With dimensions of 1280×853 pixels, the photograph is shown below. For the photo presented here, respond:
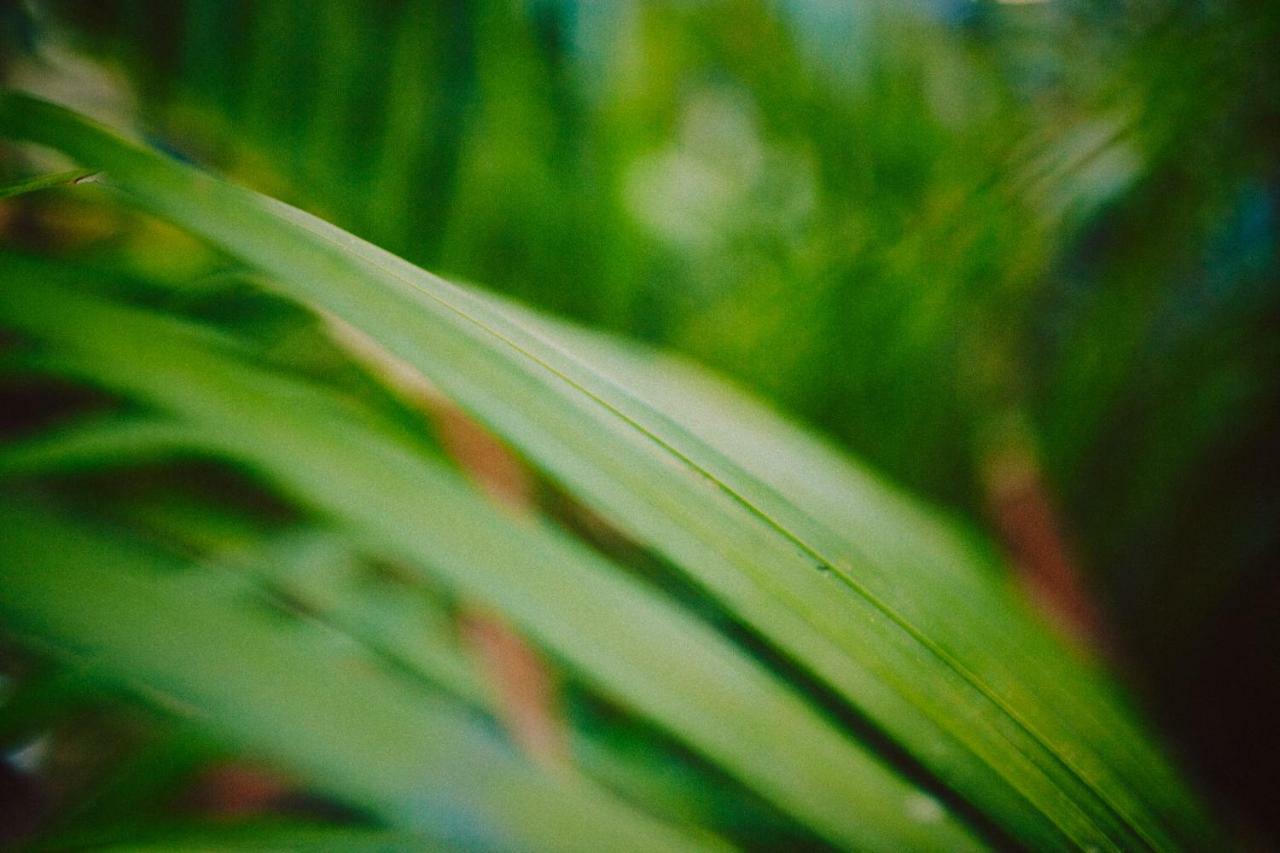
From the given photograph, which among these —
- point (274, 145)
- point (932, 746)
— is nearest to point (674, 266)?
point (274, 145)

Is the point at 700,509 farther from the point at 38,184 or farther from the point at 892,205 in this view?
the point at 892,205

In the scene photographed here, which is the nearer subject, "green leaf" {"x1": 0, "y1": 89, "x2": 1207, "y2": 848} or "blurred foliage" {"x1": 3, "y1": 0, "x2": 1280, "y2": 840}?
"green leaf" {"x1": 0, "y1": 89, "x2": 1207, "y2": 848}

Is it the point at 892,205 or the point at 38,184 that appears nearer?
the point at 38,184

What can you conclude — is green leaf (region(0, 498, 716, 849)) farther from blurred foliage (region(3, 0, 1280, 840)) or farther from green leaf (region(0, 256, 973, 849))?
blurred foliage (region(3, 0, 1280, 840))

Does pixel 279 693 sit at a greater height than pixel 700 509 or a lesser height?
lesser

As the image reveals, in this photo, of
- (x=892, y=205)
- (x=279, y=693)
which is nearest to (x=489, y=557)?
(x=279, y=693)

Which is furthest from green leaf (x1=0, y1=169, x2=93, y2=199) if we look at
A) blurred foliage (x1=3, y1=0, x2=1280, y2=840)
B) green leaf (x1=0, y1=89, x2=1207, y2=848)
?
blurred foliage (x1=3, y1=0, x2=1280, y2=840)

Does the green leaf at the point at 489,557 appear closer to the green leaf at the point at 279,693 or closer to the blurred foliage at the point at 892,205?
the green leaf at the point at 279,693

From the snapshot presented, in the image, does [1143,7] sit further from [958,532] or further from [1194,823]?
[1194,823]
